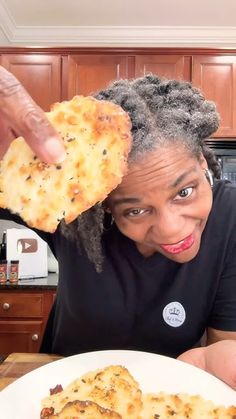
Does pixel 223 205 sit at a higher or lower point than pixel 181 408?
higher

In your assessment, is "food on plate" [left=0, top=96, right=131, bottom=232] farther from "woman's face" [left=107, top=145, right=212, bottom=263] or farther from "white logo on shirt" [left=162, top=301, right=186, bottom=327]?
"white logo on shirt" [left=162, top=301, right=186, bottom=327]

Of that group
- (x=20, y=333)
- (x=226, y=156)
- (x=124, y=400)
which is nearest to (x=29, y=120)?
(x=124, y=400)

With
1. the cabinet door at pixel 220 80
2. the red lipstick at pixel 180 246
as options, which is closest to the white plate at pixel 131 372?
the red lipstick at pixel 180 246

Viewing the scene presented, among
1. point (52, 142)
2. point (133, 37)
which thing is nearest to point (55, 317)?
point (52, 142)

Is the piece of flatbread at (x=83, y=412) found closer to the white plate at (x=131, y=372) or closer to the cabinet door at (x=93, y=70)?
the white plate at (x=131, y=372)

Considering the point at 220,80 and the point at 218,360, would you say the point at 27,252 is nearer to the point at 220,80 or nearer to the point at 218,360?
the point at 220,80

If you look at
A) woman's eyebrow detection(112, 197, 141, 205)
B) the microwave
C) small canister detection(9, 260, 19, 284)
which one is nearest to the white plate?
woman's eyebrow detection(112, 197, 141, 205)

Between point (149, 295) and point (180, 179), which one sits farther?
point (149, 295)
